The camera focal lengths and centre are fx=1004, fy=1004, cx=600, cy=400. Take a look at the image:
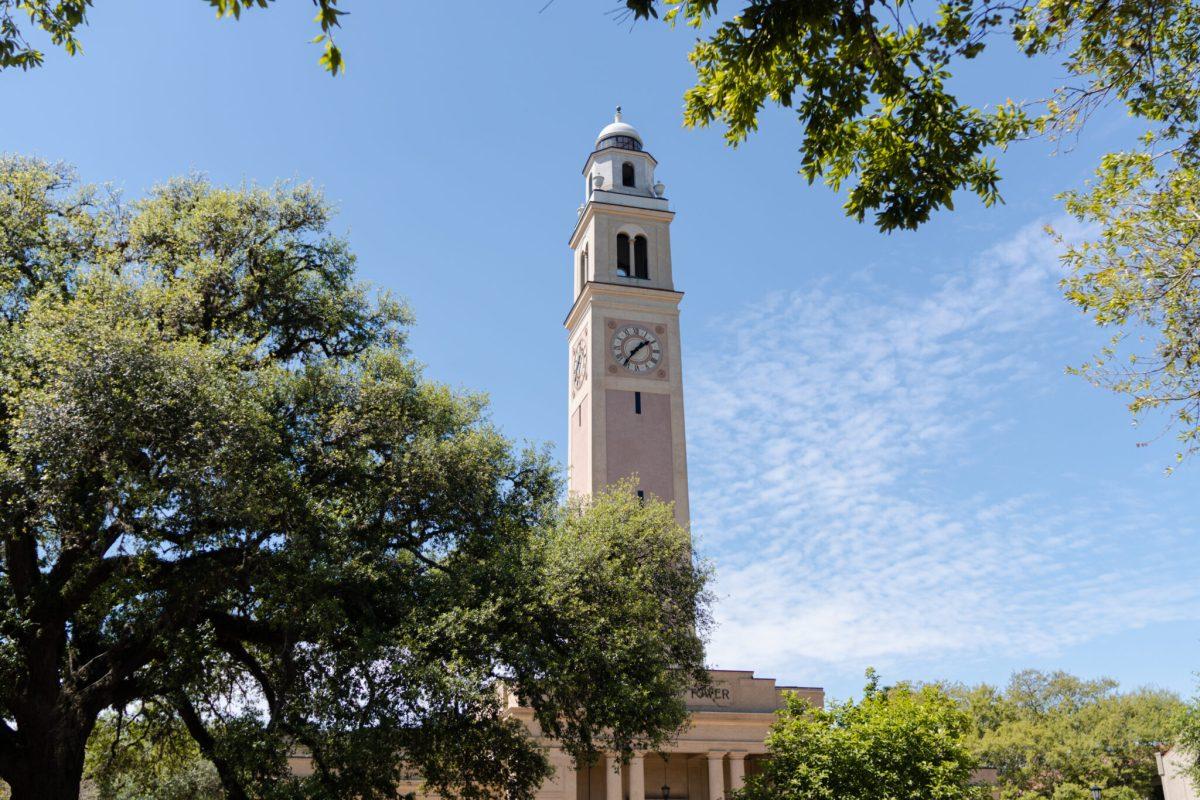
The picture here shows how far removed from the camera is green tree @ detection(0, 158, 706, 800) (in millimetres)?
17281

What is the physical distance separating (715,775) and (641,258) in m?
25.4

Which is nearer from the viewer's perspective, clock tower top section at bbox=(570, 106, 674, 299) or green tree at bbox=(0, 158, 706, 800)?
green tree at bbox=(0, 158, 706, 800)

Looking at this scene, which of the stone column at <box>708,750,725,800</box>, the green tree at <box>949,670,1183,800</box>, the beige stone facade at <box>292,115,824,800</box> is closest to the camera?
the stone column at <box>708,750,725,800</box>

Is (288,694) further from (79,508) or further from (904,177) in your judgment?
(904,177)

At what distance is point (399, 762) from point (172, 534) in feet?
19.1

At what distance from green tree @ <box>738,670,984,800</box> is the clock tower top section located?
25.6 metres

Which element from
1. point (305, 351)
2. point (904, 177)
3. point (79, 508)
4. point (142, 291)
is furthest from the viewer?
point (305, 351)

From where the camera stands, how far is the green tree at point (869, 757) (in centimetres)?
2759

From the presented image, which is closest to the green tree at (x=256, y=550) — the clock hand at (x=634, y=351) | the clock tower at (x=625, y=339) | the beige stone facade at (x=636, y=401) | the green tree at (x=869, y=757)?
the green tree at (x=869, y=757)

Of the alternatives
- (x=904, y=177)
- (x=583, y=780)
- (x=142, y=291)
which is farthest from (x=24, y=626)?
(x=583, y=780)

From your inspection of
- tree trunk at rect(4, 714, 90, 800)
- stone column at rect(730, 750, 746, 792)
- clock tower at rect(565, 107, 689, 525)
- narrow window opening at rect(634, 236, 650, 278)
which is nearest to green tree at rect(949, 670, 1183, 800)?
stone column at rect(730, 750, 746, 792)

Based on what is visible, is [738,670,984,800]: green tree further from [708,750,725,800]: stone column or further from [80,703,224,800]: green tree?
[80,703,224,800]: green tree

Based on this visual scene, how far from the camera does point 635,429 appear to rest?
4684 cm

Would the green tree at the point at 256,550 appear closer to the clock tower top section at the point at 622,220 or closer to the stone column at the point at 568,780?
the stone column at the point at 568,780
